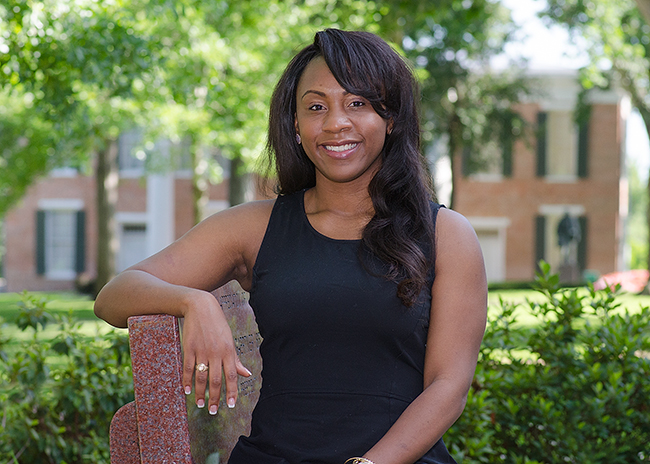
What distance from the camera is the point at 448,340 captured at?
6.21 feet

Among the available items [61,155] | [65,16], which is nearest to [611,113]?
[61,155]

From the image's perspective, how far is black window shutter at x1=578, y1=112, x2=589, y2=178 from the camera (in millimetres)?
23406

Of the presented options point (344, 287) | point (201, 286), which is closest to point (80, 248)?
point (201, 286)

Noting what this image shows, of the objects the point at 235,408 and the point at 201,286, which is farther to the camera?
the point at 235,408

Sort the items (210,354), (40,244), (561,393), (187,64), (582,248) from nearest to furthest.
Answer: (210,354) < (561,393) < (187,64) < (40,244) < (582,248)

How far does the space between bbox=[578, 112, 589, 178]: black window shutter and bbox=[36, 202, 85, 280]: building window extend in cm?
1663

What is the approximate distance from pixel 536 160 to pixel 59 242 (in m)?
16.2

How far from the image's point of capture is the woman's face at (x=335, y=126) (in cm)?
197

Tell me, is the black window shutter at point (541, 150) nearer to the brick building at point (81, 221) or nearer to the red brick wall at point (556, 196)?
the red brick wall at point (556, 196)

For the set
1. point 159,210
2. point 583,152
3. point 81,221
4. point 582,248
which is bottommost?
point 582,248

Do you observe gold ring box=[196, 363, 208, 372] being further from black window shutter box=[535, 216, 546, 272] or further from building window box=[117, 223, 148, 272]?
black window shutter box=[535, 216, 546, 272]

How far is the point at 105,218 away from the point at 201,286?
16.0 metres

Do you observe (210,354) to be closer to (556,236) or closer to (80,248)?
(80,248)

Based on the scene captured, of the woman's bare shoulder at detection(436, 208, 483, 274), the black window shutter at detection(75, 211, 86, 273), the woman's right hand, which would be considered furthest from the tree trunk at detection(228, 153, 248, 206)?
the woman's right hand
